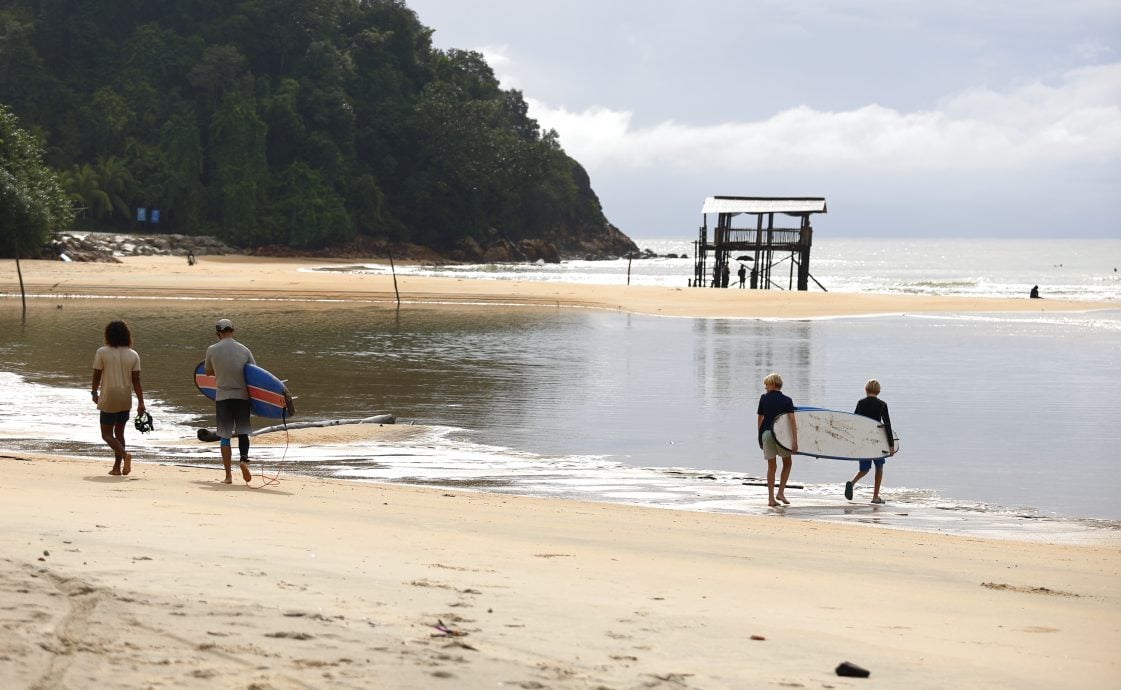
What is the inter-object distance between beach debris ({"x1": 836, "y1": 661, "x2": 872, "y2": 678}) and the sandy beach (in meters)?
0.06

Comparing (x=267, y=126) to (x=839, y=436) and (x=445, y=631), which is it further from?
(x=445, y=631)

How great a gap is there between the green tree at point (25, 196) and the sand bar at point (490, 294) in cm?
180

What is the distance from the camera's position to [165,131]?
83.8 metres

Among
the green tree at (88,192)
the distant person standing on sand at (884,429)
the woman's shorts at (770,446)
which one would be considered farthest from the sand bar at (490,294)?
the woman's shorts at (770,446)

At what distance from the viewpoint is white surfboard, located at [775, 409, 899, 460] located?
11.7m

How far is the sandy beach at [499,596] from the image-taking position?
4.74 m

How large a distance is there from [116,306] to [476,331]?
48.9 ft

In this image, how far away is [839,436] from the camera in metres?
11.9

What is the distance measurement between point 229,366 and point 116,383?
41.4 inches

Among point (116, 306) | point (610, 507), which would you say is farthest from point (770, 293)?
point (610, 507)

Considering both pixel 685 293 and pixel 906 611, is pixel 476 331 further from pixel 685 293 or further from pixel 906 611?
pixel 906 611

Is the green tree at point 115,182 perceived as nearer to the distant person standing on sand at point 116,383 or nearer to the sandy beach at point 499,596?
the distant person standing on sand at point 116,383

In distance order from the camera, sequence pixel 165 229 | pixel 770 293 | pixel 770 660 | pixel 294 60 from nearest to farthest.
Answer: pixel 770 660 < pixel 770 293 < pixel 165 229 < pixel 294 60

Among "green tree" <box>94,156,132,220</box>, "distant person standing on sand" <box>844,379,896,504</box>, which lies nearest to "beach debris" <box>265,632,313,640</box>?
"distant person standing on sand" <box>844,379,896,504</box>
